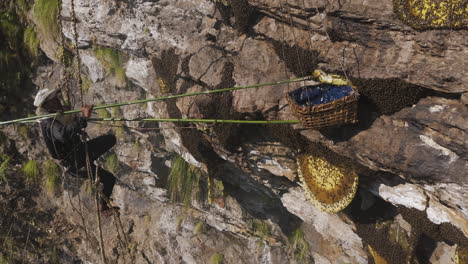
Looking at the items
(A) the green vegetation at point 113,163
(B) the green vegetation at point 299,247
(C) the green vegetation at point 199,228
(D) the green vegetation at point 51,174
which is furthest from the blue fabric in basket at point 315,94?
(D) the green vegetation at point 51,174

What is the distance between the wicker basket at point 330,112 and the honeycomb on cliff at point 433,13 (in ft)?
2.66

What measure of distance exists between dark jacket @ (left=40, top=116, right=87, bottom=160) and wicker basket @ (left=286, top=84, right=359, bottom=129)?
2.41m

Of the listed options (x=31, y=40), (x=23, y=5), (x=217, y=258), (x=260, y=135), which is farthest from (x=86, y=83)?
(x=217, y=258)

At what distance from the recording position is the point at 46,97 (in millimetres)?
4648

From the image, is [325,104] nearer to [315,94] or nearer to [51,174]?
[315,94]

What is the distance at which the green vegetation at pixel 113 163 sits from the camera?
305 inches

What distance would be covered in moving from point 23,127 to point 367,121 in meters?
7.61

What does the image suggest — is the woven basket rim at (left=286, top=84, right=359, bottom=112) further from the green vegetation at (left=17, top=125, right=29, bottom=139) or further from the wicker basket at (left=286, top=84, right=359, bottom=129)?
the green vegetation at (left=17, top=125, right=29, bottom=139)

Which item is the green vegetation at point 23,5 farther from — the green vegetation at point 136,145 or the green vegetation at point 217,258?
the green vegetation at point 217,258

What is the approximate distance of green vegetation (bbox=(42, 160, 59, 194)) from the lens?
8.70 m

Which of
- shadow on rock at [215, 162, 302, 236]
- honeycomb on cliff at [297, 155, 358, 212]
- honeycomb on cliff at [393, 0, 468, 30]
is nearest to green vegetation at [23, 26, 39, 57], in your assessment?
shadow on rock at [215, 162, 302, 236]

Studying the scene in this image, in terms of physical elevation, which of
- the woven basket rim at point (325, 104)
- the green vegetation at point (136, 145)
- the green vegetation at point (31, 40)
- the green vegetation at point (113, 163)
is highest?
the green vegetation at point (31, 40)

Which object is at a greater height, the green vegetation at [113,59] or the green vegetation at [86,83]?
the green vegetation at [113,59]

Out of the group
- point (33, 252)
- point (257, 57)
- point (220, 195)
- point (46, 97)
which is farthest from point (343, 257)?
point (33, 252)
